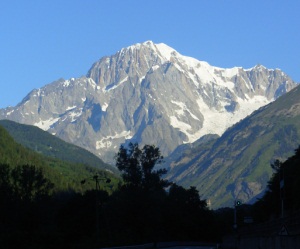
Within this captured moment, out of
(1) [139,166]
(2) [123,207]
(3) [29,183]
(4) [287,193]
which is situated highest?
(1) [139,166]

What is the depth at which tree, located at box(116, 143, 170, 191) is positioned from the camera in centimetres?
16388

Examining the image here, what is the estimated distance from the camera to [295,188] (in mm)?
125000

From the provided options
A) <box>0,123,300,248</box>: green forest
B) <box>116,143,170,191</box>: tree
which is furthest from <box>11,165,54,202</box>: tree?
<box>116,143,170,191</box>: tree

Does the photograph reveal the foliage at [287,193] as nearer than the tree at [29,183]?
Yes

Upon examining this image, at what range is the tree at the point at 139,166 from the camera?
163875 mm

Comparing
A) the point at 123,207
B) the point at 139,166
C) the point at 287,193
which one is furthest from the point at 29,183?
the point at 287,193

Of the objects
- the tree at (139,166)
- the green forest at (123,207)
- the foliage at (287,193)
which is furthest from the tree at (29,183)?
the foliage at (287,193)

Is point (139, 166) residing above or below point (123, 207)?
above

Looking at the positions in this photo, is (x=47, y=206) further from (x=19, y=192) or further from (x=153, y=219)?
(x=153, y=219)

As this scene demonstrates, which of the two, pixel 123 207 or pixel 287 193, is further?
pixel 123 207

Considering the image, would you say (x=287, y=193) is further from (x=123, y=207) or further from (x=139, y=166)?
(x=139, y=166)

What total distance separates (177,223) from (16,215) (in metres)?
39.9

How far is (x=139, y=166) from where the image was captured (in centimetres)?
16588

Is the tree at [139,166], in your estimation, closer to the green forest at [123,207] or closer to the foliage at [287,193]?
the green forest at [123,207]
